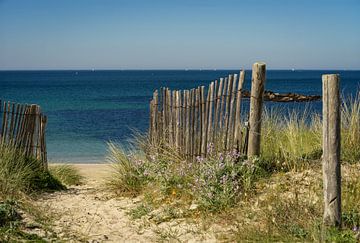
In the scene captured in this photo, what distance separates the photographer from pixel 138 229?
5699mm

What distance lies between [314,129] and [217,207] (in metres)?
3.49

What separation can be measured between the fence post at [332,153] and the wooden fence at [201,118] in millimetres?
2062

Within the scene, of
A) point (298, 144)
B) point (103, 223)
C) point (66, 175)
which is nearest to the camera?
point (103, 223)

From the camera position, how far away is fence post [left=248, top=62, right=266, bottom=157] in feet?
21.3

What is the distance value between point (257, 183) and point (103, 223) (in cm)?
209

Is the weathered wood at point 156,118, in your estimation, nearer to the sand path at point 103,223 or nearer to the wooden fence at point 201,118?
Answer: the wooden fence at point 201,118

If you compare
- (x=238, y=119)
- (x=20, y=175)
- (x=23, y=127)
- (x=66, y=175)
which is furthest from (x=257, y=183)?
(x=66, y=175)

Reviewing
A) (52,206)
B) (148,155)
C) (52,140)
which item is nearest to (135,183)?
(148,155)

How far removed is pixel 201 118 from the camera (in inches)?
286

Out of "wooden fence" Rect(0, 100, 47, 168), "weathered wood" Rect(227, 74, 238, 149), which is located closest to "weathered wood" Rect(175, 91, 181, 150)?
"weathered wood" Rect(227, 74, 238, 149)

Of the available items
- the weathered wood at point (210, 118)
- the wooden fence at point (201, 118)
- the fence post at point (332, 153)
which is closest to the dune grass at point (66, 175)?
the wooden fence at point (201, 118)

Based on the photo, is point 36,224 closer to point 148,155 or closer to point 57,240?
point 57,240

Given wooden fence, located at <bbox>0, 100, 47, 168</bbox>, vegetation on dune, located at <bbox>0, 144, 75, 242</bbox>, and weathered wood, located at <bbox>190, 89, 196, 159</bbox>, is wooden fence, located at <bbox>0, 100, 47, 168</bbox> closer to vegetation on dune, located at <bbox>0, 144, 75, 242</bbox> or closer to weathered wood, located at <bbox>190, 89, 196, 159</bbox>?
vegetation on dune, located at <bbox>0, 144, 75, 242</bbox>

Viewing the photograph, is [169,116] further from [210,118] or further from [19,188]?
[19,188]
